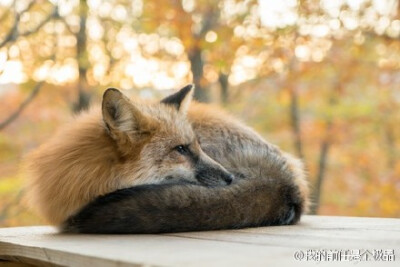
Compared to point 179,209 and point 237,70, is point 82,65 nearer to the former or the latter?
point 237,70

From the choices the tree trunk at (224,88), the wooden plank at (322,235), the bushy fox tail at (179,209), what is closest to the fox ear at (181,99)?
the bushy fox tail at (179,209)

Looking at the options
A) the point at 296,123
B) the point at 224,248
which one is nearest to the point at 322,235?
the point at 224,248

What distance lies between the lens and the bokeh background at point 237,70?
6.45 meters

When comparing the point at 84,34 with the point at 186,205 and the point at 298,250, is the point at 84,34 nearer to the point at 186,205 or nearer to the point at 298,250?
the point at 186,205

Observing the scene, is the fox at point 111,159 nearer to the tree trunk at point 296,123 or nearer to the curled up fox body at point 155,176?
the curled up fox body at point 155,176

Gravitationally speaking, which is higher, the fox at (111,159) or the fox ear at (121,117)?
the fox ear at (121,117)

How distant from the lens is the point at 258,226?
7.33 feet

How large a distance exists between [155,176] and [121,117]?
312 mm

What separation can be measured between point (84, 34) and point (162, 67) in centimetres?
127

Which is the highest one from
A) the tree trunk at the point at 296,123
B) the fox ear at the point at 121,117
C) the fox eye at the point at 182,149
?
the fox ear at the point at 121,117

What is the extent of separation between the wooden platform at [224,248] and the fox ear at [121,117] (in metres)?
0.55

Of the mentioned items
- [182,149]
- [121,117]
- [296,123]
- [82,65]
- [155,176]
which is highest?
[82,65]

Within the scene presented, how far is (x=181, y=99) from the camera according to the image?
9.50 feet

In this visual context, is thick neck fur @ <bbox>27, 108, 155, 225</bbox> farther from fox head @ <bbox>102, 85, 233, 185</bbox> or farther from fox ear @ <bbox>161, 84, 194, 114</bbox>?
fox ear @ <bbox>161, 84, 194, 114</bbox>
